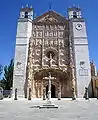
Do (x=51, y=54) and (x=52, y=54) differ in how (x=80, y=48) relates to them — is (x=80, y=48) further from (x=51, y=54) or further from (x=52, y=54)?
(x=51, y=54)

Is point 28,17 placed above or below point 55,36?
above

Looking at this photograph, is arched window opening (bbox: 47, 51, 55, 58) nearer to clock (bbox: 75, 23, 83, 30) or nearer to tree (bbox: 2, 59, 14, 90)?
clock (bbox: 75, 23, 83, 30)

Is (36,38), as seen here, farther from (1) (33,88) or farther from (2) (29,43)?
(1) (33,88)

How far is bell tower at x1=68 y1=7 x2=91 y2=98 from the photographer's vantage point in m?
22.1

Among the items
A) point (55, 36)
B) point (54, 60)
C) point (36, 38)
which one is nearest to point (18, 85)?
point (54, 60)

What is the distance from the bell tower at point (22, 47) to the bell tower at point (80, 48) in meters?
6.82

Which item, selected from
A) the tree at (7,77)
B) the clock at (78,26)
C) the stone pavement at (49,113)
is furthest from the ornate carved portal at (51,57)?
the stone pavement at (49,113)

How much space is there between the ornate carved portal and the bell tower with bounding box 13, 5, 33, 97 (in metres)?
0.73

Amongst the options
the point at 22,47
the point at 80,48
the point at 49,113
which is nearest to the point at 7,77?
the point at 22,47

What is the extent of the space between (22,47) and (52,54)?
462 cm

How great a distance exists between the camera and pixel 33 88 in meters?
22.5

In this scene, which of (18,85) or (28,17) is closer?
(18,85)

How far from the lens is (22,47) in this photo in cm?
2408

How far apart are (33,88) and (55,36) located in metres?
8.88
